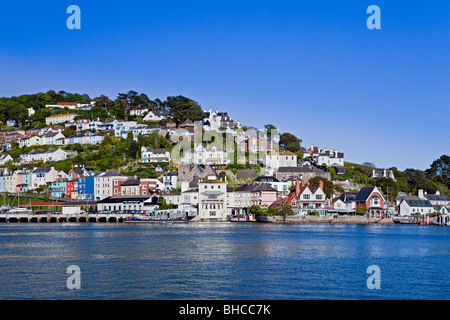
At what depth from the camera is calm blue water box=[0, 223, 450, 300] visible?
79.8 feet

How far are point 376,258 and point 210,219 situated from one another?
4994 centimetres

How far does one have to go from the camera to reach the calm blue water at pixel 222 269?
24312 mm

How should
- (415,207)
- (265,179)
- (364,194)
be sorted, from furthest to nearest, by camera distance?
(265,179) < (415,207) < (364,194)

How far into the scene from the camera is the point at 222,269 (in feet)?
101

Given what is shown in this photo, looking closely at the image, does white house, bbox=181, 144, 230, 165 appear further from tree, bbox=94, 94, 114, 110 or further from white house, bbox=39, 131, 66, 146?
tree, bbox=94, 94, 114, 110

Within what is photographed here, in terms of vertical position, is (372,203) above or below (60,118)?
below

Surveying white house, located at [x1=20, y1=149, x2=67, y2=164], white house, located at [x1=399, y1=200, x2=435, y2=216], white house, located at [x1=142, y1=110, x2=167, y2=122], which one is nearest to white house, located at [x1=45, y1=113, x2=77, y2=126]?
white house, located at [x1=142, y1=110, x2=167, y2=122]

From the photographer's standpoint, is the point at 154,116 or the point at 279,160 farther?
the point at 154,116

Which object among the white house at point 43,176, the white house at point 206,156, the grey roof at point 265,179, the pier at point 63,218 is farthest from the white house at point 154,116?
the pier at point 63,218

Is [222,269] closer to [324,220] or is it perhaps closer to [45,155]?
[324,220]

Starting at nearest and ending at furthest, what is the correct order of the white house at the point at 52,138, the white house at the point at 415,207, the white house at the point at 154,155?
1. the white house at the point at 415,207
2. the white house at the point at 154,155
3. the white house at the point at 52,138

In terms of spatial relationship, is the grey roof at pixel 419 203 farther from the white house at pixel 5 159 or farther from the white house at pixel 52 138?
the white house at pixel 5 159

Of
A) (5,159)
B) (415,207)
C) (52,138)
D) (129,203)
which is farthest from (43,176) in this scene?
(415,207)
